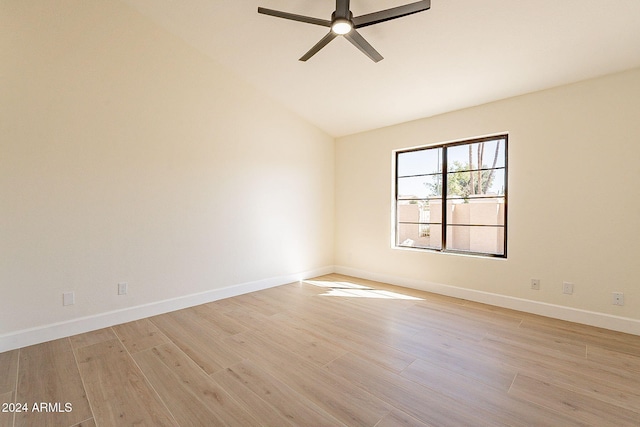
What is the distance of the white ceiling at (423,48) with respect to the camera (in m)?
2.44

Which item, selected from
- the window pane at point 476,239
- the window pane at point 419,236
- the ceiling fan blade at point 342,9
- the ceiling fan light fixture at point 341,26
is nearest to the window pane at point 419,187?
the window pane at point 419,236

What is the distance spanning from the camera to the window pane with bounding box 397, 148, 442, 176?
4289 millimetres

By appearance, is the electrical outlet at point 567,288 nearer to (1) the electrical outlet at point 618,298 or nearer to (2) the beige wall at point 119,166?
(1) the electrical outlet at point 618,298

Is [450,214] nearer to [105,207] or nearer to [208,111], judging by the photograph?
[208,111]

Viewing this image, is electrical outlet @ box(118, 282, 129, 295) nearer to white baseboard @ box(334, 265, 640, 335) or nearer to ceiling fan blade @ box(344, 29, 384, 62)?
ceiling fan blade @ box(344, 29, 384, 62)

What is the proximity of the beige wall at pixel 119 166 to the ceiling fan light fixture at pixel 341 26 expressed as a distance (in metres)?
2.14

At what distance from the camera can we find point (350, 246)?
527 cm

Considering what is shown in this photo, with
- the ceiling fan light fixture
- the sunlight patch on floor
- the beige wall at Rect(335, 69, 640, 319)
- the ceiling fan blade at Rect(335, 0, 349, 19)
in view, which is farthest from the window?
the ceiling fan blade at Rect(335, 0, 349, 19)

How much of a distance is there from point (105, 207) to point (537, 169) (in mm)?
4871

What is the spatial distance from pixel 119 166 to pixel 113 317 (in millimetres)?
1620

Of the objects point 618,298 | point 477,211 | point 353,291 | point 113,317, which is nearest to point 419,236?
point 477,211

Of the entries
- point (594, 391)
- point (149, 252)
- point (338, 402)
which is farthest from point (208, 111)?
point (594, 391)

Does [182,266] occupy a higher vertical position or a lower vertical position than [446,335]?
higher

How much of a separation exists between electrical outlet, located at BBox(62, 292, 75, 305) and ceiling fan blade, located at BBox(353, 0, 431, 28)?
11.9 ft
